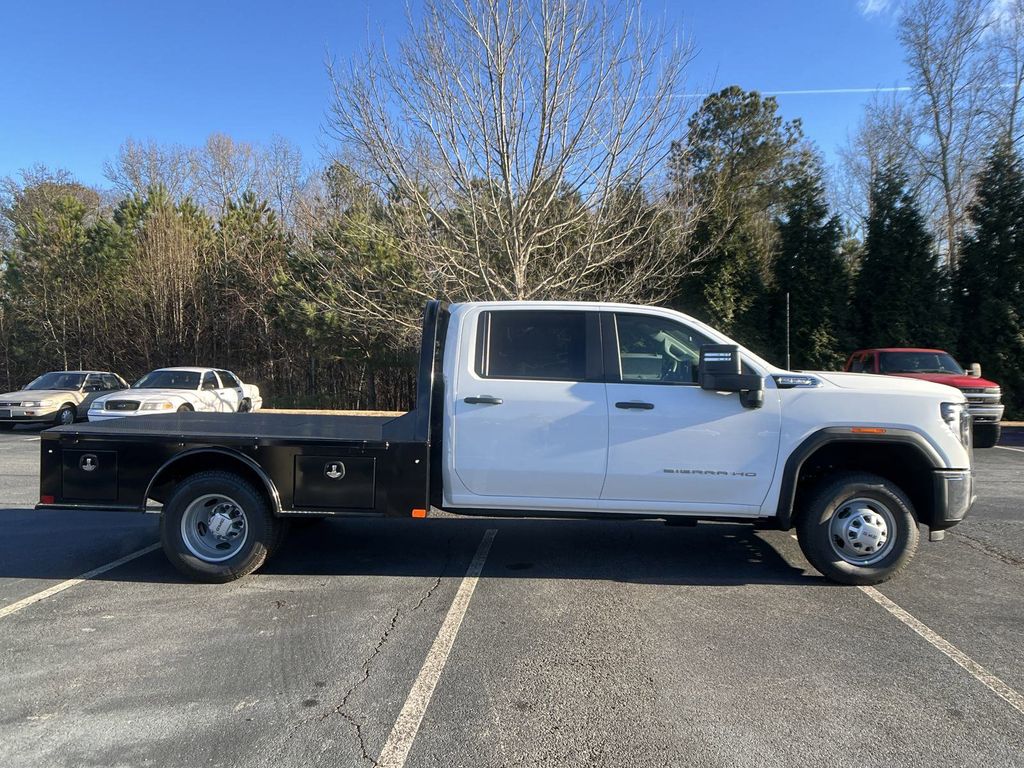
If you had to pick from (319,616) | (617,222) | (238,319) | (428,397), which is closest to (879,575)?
(428,397)

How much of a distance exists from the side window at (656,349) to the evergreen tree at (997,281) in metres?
19.5

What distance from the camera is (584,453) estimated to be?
514 cm

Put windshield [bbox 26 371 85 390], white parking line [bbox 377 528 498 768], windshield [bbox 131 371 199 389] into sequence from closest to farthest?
white parking line [bbox 377 528 498 768] → windshield [bbox 131 371 199 389] → windshield [bbox 26 371 85 390]

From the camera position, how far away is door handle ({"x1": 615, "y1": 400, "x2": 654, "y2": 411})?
512cm

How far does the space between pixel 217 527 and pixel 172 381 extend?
12289 mm

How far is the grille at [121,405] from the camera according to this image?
14.4m

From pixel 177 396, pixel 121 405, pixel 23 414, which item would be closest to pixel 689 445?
pixel 177 396

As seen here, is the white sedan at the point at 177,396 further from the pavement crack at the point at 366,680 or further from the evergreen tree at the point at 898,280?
the evergreen tree at the point at 898,280

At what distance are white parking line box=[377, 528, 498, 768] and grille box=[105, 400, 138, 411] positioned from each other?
38.3ft

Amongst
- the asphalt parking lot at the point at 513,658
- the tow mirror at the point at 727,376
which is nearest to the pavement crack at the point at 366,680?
the asphalt parking lot at the point at 513,658

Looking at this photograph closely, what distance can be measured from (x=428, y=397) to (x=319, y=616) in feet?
5.70

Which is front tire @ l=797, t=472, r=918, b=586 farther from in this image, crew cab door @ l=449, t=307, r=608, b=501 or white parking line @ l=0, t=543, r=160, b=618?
white parking line @ l=0, t=543, r=160, b=618

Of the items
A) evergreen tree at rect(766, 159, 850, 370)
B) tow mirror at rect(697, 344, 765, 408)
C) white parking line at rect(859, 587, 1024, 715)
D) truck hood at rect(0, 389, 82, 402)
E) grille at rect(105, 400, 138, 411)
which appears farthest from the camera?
evergreen tree at rect(766, 159, 850, 370)

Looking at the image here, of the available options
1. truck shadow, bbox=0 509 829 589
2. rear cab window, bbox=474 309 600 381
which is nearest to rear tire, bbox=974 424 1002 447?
truck shadow, bbox=0 509 829 589
